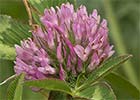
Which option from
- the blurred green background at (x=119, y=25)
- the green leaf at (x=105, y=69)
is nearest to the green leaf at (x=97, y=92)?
the green leaf at (x=105, y=69)

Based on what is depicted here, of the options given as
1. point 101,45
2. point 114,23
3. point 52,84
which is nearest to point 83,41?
point 101,45

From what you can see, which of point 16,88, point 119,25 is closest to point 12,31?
point 16,88

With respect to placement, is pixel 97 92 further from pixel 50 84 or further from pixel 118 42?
pixel 118 42

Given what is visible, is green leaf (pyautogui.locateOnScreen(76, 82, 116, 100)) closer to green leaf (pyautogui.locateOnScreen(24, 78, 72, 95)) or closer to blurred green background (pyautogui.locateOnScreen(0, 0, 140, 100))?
green leaf (pyautogui.locateOnScreen(24, 78, 72, 95))

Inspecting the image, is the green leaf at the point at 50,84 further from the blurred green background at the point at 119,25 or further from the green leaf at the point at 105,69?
the blurred green background at the point at 119,25

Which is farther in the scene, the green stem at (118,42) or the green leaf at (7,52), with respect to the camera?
the green stem at (118,42)

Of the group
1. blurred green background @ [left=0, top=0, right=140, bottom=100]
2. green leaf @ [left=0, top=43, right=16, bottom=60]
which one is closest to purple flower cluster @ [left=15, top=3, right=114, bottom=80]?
green leaf @ [left=0, top=43, right=16, bottom=60]
